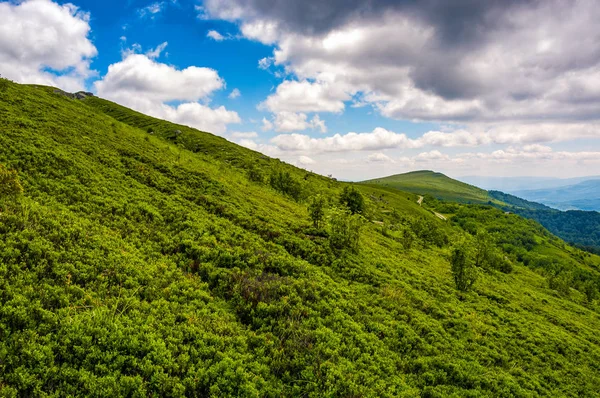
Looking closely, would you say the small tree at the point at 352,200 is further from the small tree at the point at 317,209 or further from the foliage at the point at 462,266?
the foliage at the point at 462,266

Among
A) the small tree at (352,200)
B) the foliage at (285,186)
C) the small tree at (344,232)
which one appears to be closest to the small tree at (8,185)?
the small tree at (344,232)

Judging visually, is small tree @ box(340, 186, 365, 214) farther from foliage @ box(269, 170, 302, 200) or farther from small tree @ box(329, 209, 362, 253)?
small tree @ box(329, 209, 362, 253)

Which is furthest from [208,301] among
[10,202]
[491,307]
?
[491,307]

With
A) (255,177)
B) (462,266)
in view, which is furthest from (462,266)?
(255,177)

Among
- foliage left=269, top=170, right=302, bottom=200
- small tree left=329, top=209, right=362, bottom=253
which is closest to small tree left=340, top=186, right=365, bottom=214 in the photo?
foliage left=269, top=170, right=302, bottom=200

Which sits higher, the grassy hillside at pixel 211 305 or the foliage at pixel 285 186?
the foliage at pixel 285 186

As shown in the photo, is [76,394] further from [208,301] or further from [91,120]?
[91,120]

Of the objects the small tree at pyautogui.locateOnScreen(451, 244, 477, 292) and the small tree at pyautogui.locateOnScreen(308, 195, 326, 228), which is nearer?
the small tree at pyautogui.locateOnScreen(451, 244, 477, 292)
